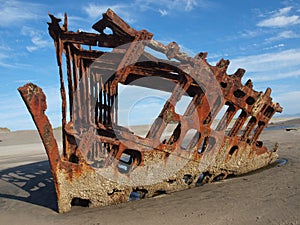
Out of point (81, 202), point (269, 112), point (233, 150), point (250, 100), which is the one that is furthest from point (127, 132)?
point (269, 112)

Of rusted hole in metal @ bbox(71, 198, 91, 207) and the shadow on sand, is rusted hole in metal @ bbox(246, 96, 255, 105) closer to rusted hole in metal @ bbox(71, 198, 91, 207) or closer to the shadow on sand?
rusted hole in metal @ bbox(71, 198, 91, 207)

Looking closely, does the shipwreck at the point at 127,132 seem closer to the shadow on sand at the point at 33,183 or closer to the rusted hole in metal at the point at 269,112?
the shadow on sand at the point at 33,183

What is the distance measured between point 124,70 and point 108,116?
1.92 metres

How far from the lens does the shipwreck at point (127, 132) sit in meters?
4.74

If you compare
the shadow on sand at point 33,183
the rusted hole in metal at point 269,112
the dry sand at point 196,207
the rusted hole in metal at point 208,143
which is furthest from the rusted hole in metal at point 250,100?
the shadow on sand at point 33,183

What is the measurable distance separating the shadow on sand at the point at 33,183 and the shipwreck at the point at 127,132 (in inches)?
30.5

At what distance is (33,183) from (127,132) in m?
3.44

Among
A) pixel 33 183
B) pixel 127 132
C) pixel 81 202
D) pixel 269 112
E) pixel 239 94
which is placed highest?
pixel 269 112

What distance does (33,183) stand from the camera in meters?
7.46

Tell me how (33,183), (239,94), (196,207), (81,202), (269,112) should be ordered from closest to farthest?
1. (196,207)
2. (81,202)
3. (239,94)
4. (33,183)
5. (269,112)

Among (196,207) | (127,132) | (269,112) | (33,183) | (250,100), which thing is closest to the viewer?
(196,207)

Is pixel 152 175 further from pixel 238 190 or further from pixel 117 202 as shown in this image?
pixel 238 190

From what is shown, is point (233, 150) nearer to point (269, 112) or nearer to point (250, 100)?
point (250, 100)

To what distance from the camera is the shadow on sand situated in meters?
5.63
